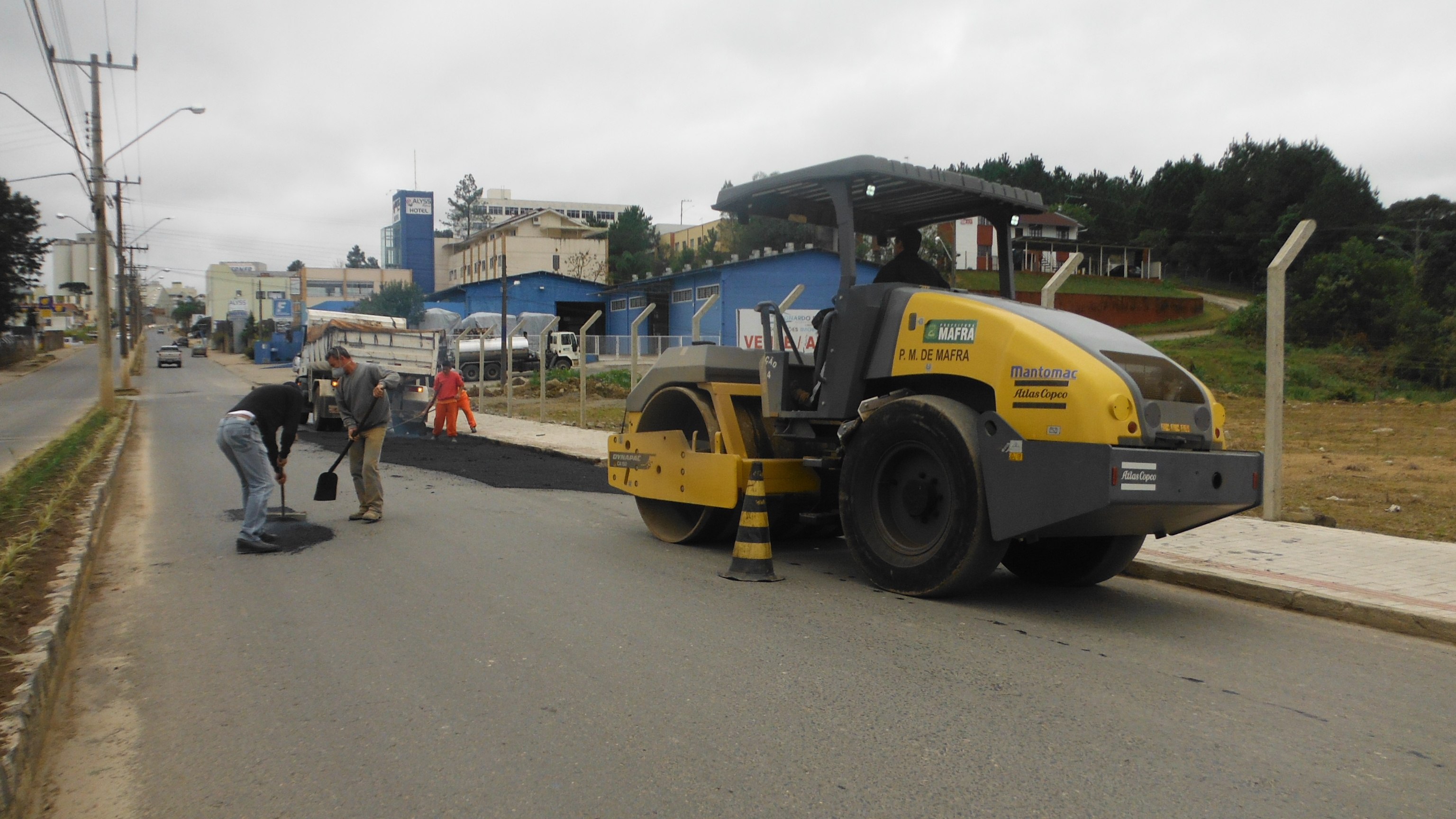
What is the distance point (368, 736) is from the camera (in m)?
4.11

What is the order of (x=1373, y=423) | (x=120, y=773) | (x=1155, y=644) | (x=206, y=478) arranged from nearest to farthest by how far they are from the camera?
(x=120, y=773), (x=1155, y=644), (x=206, y=478), (x=1373, y=423)

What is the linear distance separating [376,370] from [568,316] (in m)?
48.7

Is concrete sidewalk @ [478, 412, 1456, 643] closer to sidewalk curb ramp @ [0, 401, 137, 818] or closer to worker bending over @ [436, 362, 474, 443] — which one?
sidewalk curb ramp @ [0, 401, 137, 818]

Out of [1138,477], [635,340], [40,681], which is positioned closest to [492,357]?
[635,340]

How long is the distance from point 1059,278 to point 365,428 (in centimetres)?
635

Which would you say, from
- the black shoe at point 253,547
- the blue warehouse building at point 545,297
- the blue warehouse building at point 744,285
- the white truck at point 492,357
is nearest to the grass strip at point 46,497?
the black shoe at point 253,547

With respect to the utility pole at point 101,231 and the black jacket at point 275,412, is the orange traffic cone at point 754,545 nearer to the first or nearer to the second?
the black jacket at point 275,412

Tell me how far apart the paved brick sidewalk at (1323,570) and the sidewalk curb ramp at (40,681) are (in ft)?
21.3

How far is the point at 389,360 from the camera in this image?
2211cm

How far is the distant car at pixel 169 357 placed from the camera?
6444cm

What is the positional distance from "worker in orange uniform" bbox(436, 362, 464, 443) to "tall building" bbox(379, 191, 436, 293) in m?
95.8

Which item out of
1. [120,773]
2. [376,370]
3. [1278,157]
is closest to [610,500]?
[376,370]

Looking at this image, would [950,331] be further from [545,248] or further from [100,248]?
[545,248]

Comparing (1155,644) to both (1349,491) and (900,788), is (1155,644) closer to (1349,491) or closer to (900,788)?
(900,788)
